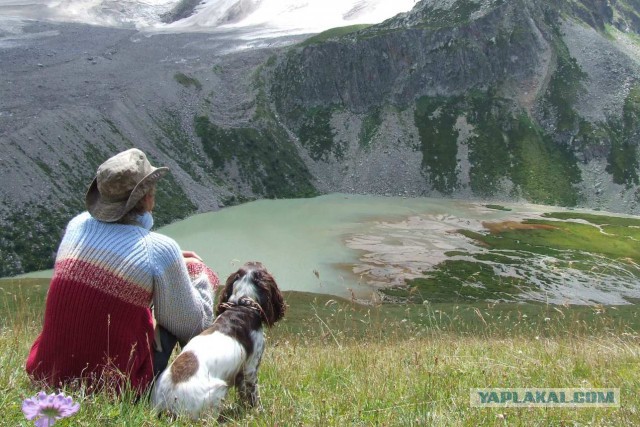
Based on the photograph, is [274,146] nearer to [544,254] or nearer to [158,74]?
[158,74]

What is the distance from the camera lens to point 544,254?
6075cm

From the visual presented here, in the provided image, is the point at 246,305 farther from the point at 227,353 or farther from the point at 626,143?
the point at 626,143

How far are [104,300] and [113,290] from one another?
13 cm

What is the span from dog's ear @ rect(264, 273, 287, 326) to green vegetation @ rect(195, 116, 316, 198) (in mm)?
87528

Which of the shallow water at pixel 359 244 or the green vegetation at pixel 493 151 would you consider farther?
the green vegetation at pixel 493 151

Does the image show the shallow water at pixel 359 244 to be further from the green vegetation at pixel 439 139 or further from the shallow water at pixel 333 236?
the green vegetation at pixel 439 139

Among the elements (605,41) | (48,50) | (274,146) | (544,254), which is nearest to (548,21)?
(605,41)

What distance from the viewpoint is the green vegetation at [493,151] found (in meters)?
103

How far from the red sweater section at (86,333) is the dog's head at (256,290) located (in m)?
1.06

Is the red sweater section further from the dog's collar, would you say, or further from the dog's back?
the dog's collar

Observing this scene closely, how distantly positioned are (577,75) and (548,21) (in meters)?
20.7

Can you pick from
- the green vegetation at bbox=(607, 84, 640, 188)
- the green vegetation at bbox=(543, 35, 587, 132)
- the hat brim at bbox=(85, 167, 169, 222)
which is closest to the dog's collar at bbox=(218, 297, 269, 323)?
the hat brim at bbox=(85, 167, 169, 222)

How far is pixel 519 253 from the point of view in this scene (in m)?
60.8

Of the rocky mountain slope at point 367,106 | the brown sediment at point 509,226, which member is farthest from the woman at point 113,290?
the brown sediment at point 509,226
